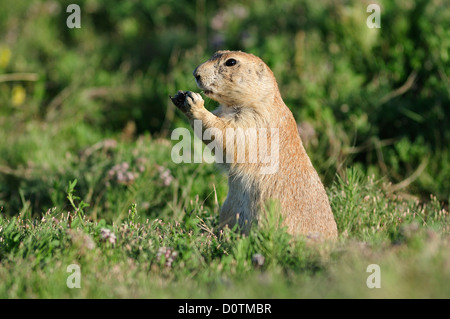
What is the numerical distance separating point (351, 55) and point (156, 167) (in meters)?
3.02

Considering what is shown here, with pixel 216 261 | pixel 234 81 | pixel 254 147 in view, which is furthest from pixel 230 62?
pixel 216 261

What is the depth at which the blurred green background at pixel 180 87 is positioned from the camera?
5.60 meters

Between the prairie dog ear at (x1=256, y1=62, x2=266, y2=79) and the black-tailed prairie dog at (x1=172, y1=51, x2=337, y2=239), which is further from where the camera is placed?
the prairie dog ear at (x1=256, y1=62, x2=266, y2=79)

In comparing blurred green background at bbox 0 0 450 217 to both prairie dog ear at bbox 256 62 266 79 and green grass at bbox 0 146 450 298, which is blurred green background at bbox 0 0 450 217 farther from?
green grass at bbox 0 146 450 298

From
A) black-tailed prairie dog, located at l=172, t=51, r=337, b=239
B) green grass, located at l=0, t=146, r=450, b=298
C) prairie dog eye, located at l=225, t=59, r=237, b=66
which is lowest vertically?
green grass, located at l=0, t=146, r=450, b=298

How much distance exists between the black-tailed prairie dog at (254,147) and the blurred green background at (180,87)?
0.83m

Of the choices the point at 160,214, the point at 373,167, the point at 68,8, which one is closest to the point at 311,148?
the point at 373,167

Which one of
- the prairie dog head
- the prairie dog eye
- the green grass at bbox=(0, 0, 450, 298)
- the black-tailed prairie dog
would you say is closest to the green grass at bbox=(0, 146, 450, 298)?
the green grass at bbox=(0, 0, 450, 298)

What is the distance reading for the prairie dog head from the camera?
4.19m

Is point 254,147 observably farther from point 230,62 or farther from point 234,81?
point 230,62

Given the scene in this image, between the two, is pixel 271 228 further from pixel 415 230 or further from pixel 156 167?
pixel 156 167

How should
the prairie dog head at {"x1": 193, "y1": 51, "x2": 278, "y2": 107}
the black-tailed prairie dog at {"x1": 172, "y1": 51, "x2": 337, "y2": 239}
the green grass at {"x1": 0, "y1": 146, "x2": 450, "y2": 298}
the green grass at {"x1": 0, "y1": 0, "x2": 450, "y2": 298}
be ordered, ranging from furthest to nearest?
the prairie dog head at {"x1": 193, "y1": 51, "x2": 278, "y2": 107}
the black-tailed prairie dog at {"x1": 172, "y1": 51, "x2": 337, "y2": 239}
the green grass at {"x1": 0, "y1": 0, "x2": 450, "y2": 298}
the green grass at {"x1": 0, "y1": 146, "x2": 450, "y2": 298}

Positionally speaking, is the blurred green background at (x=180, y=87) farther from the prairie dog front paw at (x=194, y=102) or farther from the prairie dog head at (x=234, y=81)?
the prairie dog front paw at (x=194, y=102)

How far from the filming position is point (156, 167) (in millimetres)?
5348
